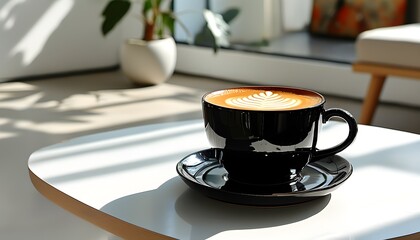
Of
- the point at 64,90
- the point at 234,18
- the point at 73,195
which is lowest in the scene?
the point at 64,90

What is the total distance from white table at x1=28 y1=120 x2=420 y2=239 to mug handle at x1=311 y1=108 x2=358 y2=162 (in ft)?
0.15

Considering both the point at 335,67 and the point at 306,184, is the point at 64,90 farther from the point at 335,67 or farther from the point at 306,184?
the point at 306,184

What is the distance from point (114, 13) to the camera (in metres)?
2.95

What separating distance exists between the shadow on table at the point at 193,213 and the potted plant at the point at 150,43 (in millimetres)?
2192

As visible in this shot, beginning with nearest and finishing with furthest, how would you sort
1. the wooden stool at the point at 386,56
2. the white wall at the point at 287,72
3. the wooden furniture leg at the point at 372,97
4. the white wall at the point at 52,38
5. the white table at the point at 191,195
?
the white table at the point at 191,195, the wooden stool at the point at 386,56, the wooden furniture leg at the point at 372,97, the white wall at the point at 287,72, the white wall at the point at 52,38

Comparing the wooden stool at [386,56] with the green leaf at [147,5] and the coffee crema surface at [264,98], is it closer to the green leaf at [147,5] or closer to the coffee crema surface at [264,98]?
the green leaf at [147,5]

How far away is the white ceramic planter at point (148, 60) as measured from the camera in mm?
2982

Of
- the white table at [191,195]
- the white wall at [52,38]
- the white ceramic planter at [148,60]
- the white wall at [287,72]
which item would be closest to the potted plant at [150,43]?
the white ceramic planter at [148,60]

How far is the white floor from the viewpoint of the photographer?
4.98ft

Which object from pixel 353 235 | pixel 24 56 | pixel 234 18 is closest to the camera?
pixel 353 235

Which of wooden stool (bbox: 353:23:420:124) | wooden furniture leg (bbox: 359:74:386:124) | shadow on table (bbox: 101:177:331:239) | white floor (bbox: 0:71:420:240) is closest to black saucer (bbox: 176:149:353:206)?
shadow on table (bbox: 101:177:331:239)

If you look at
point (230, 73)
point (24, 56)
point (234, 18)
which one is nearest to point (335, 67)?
point (230, 73)

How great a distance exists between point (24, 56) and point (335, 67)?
138 centimetres

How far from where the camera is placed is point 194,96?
2.84 m
